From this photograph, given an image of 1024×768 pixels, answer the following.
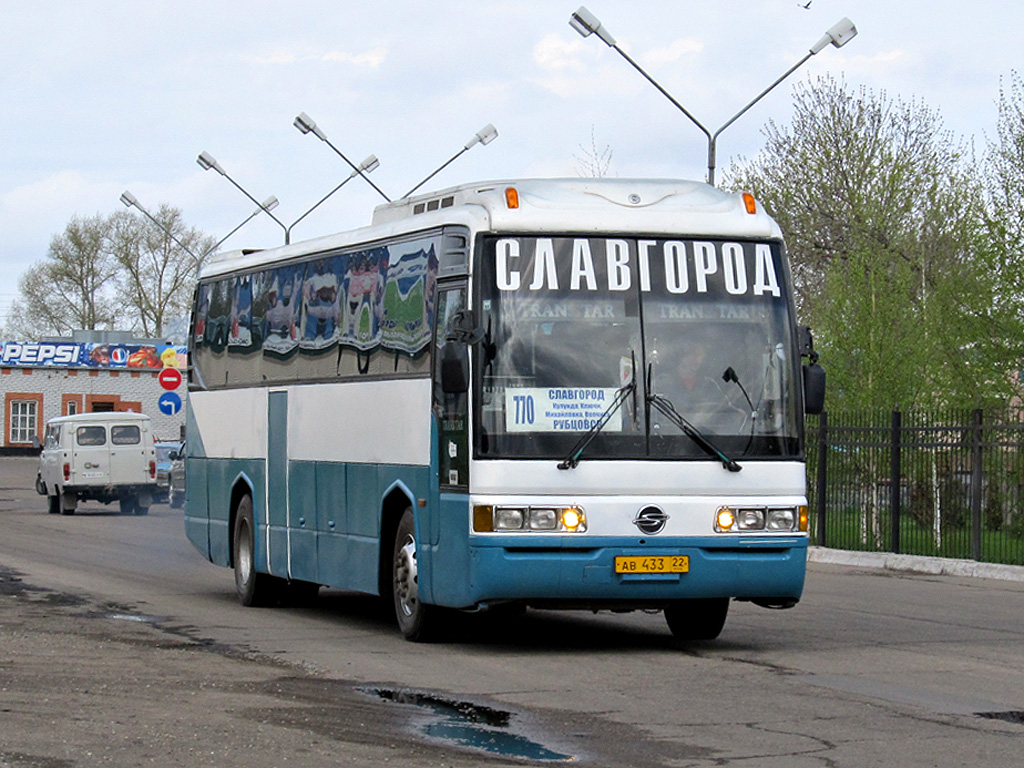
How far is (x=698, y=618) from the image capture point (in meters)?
13.7

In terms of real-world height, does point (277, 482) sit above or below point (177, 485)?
below

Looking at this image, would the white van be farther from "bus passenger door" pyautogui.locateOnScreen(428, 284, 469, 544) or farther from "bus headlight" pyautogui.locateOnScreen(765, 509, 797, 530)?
"bus headlight" pyautogui.locateOnScreen(765, 509, 797, 530)

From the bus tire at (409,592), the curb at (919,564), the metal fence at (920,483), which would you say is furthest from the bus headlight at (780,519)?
the metal fence at (920,483)

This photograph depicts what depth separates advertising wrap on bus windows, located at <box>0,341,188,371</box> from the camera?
289 ft

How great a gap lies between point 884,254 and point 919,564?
7543mm

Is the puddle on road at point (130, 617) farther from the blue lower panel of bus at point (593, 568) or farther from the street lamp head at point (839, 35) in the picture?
the street lamp head at point (839, 35)

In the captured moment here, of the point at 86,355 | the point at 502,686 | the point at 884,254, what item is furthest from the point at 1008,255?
the point at 86,355

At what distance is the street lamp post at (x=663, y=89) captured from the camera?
27.9m

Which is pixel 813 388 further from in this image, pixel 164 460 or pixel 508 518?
pixel 164 460

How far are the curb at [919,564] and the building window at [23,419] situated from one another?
68.1 m

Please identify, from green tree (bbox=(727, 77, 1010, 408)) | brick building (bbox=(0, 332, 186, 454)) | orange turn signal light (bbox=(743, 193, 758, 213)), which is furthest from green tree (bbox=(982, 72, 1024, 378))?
brick building (bbox=(0, 332, 186, 454))

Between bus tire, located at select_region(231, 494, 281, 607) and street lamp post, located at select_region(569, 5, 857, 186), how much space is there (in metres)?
12.7

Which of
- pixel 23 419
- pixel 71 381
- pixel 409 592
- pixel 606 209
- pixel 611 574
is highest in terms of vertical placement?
pixel 71 381

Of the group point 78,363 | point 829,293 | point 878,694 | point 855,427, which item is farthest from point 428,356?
point 78,363
